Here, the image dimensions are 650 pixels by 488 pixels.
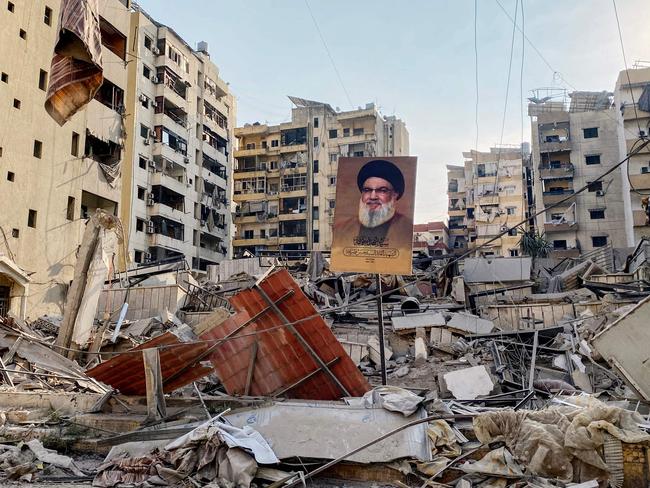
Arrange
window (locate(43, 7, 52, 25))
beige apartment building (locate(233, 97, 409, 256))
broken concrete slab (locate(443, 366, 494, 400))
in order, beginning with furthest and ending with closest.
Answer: beige apartment building (locate(233, 97, 409, 256))
window (locate(43, 7, 52, 25))
broken concrete slab (locate(443, 366, 494, 400))

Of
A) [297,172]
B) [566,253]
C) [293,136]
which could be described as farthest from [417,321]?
[293,136]

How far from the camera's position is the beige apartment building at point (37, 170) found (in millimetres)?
22656

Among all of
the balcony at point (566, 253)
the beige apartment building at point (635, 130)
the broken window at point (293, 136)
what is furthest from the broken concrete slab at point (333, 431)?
the broken window at point (293, 136)

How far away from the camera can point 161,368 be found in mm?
8664

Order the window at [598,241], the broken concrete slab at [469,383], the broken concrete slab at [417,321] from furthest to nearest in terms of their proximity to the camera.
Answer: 1. the window at [598,241]
2. the broken concrete slab at [417,321]
3. the broken concrete slab at [469,383]

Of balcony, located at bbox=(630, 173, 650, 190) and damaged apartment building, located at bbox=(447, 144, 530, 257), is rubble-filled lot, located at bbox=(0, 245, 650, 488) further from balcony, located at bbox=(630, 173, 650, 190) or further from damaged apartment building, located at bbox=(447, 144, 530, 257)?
damaged apartment building, located at bbox=(447, 144, 530, 257)

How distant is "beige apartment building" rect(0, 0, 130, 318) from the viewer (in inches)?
892

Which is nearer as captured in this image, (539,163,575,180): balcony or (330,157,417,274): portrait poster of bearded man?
(330,157,417,274): portrait poster of bearded man

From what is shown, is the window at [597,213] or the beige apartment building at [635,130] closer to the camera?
the beige apartment building at [635,130]

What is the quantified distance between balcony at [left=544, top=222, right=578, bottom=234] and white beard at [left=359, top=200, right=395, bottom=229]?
4690 cm

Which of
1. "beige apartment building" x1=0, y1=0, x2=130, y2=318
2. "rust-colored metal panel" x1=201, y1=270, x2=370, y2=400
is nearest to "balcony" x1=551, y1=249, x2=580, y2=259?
"beige apartment building" x1=0, y1=0, x2=130, y2=318

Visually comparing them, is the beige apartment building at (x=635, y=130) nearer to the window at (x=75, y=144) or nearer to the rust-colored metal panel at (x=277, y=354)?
the window at (x=75, y=144)

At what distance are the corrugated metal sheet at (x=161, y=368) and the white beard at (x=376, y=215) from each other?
363 cm

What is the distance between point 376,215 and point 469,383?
528 cm
